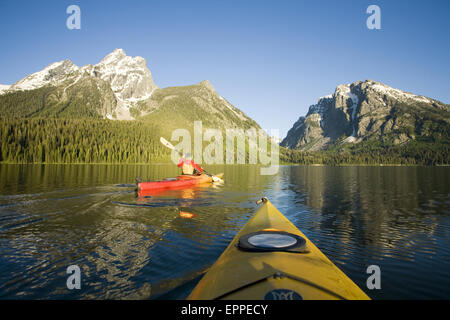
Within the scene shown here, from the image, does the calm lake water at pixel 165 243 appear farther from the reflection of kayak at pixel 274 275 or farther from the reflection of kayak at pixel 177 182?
the reflection of kayak at pixel 177 182

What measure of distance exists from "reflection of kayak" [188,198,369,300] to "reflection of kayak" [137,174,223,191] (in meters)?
18.3

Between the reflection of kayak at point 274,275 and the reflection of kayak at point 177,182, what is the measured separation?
1829 cm

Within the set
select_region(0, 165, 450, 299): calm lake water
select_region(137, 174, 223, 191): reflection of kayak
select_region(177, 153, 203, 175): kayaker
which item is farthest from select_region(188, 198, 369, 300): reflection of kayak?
select_region(177, 153, 203, 175): kayaker

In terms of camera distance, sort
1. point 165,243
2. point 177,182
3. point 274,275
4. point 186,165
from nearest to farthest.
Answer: point 274,275, point 165,243, point 177,182, point 186,165

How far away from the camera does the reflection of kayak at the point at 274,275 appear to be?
4.10 metres

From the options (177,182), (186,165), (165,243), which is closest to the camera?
(165,243)

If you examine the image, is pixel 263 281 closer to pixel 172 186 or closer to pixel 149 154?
pixel 172 186

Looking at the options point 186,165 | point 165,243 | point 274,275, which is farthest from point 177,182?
point 274,275

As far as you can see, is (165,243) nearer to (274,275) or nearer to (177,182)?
(274,275)

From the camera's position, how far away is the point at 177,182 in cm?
2648

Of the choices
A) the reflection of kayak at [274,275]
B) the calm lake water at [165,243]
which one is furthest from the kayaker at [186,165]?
the reflection of kayak at [274,275]

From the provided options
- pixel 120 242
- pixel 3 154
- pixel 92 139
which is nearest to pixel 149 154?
pixel 92 139

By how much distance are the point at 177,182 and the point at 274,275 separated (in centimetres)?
2287

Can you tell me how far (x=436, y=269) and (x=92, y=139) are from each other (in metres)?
128
